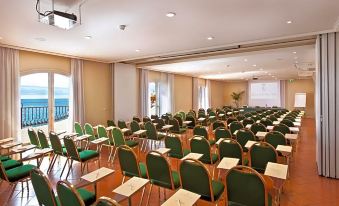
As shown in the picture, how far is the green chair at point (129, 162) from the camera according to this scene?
134 inches

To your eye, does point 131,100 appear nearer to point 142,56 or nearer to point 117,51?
point 142,56

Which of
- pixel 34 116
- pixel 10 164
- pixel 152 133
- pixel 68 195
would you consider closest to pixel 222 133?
pixel 152 133

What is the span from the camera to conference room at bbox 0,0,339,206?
9.71 feet

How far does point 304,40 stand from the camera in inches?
239

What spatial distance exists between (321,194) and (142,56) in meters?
6.76

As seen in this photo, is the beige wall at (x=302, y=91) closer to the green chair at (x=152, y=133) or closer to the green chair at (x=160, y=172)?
the green chair at (x=152, y=133)

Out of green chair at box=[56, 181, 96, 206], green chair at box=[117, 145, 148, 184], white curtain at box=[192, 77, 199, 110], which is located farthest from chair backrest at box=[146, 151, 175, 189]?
white curtain at box=[192, 77, 199, 110]

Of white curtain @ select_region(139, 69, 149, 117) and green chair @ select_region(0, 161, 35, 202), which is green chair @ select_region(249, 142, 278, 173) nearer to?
green chair @ select_region(0, 161, 35, 202)

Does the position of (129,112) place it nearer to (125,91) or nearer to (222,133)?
(125,91)

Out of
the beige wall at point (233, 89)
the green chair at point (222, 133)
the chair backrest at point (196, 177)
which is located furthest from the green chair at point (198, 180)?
the beige wall at point (233, 89)

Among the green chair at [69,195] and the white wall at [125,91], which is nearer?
the green chair at [69,195]

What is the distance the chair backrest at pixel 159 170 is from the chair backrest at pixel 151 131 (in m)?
3.38

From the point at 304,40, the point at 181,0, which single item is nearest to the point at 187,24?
the point at 181,0

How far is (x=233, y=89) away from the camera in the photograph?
23.6 metres
